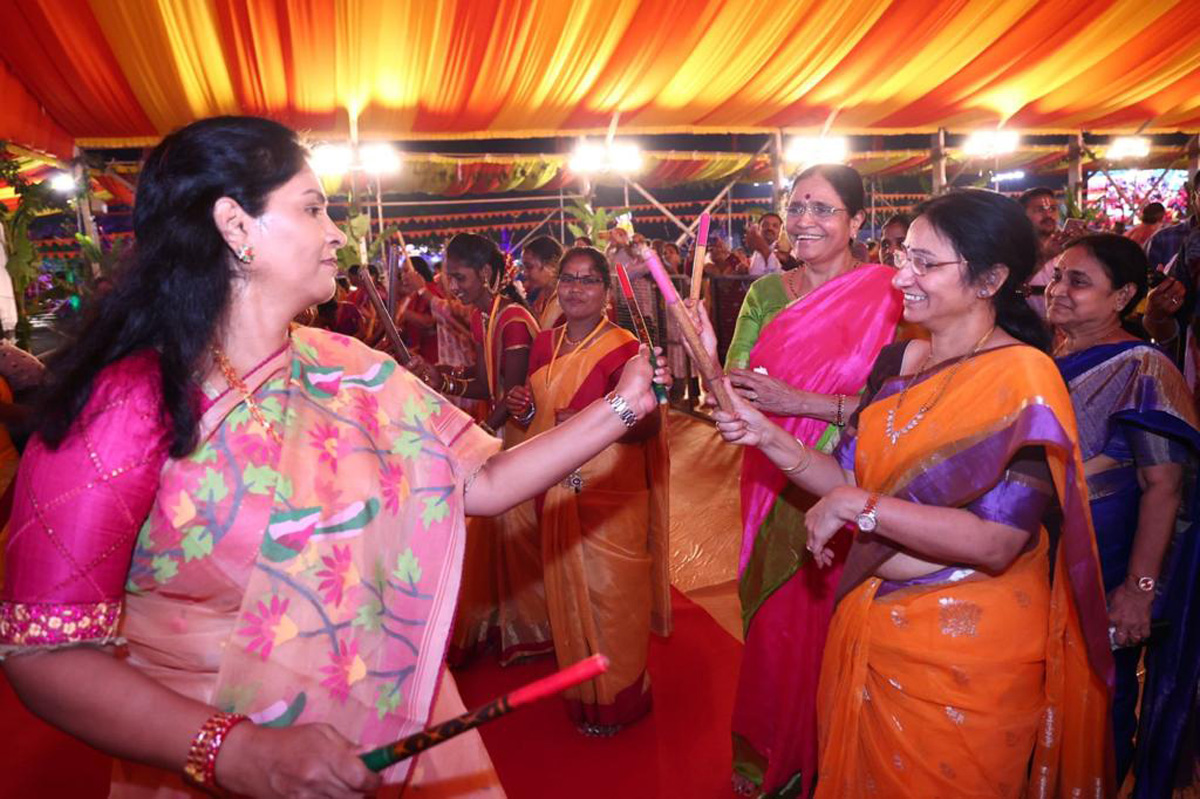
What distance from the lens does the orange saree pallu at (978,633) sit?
151cm

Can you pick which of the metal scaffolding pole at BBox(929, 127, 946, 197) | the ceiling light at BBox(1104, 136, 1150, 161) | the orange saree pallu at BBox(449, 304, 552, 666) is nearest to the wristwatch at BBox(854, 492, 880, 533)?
the orange saree pallu at BBox(449, 304, 552, 666)

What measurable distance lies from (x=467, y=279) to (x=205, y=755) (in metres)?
3.16

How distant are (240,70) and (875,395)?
28.1ft

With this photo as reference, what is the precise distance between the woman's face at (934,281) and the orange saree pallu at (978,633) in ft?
0.41

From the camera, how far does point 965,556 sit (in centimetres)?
149

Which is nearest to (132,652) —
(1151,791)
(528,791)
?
(528,791)

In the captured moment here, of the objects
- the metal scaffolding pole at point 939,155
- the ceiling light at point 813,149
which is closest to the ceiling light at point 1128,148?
the metal scaffolding pole at point 939,155

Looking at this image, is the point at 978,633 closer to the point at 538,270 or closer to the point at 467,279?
the point at 467,279

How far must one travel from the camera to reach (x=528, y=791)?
259 cm

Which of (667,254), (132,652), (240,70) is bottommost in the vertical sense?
(132,652)

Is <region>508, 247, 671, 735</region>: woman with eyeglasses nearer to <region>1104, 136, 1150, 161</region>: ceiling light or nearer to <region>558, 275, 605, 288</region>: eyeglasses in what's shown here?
Result: <region>558, 275, 605, 288</region>: eyeglasses

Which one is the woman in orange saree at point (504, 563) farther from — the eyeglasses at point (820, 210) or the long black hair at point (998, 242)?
the long black hair at point (998, 242)

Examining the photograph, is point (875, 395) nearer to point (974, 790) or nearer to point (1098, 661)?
point (1098, 661)

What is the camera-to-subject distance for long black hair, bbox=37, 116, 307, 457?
1.19 m
